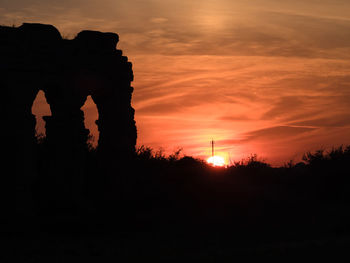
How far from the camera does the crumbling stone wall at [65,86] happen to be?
17.4 meters

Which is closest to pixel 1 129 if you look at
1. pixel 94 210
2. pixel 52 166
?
pixel 52 166

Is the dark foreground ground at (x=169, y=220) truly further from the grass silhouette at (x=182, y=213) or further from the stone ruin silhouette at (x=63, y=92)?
the stone ruin silhouette at (x=63, y=92)

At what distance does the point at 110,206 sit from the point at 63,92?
3889 millimetres

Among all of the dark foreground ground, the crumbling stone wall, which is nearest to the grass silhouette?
the dark foreground ground

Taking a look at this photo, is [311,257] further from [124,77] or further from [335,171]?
[335,171]

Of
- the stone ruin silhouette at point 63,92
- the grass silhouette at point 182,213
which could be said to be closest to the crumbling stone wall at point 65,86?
the stone ruin silhouette at point 63,92

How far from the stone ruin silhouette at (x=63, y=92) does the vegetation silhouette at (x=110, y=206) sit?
31 millimetres

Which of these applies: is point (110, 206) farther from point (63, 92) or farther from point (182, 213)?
point (63, 92)

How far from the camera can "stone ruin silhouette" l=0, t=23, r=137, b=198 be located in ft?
57.2

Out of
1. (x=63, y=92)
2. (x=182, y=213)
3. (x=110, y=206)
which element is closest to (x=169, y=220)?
(x=182, y=213)

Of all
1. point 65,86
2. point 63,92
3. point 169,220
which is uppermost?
point 65,86

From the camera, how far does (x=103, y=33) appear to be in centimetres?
1988

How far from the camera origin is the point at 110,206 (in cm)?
2003

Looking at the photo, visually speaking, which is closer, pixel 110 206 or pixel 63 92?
pixel 63 92
